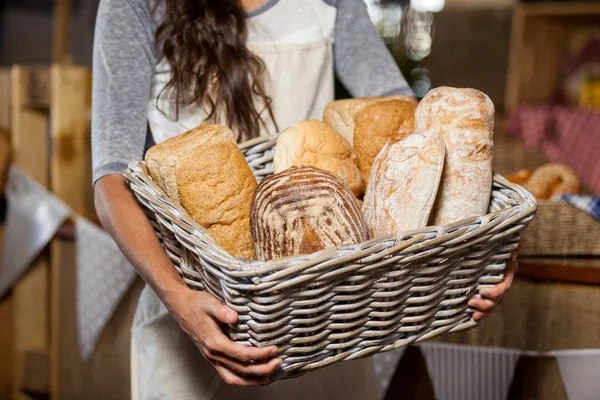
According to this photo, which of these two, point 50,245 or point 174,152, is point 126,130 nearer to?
point 174,152

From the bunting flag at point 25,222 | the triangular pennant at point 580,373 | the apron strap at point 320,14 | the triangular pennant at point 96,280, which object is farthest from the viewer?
the bunting flag at point 25,222

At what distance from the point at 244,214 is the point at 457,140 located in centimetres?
30

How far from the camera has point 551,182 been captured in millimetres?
1677

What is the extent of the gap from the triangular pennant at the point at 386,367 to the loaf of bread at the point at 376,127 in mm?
635

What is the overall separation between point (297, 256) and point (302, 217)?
0.34ft

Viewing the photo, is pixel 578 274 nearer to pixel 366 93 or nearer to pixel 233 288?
pixel 366 93

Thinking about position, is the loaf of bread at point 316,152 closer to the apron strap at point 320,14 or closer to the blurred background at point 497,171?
the apron strap at point 320,14

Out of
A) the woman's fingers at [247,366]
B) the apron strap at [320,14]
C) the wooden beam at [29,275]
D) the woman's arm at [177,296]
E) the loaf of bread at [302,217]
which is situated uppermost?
the apron strap at [320,14]

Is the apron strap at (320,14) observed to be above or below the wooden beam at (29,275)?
above

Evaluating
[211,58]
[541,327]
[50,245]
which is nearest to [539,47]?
[541,327]

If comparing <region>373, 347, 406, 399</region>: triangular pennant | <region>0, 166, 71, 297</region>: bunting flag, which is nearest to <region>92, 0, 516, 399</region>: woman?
<region>373, 347, 406, 399</region>: triangular pennant

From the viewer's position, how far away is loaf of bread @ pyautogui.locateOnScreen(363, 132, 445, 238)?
837 mm

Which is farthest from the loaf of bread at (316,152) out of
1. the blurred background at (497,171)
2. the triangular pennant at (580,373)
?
the triangular pennant at (580,373)

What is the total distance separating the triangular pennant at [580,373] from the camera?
1282 millimetres
